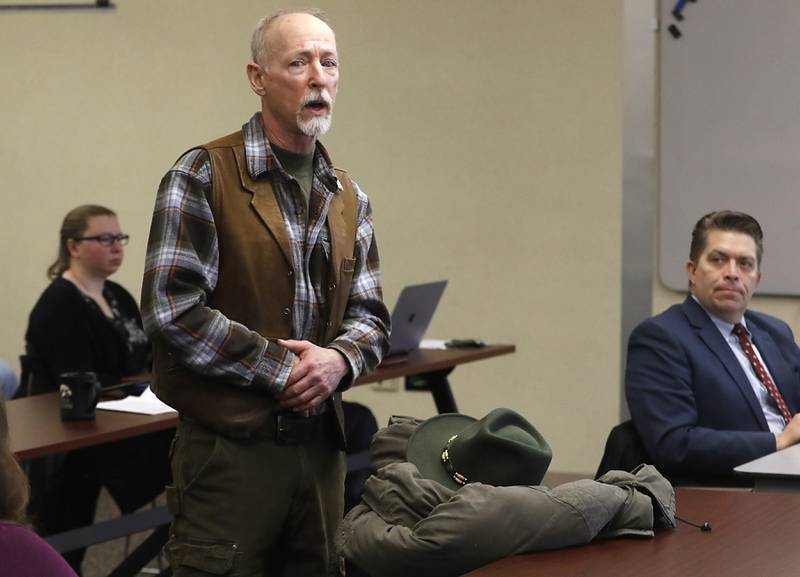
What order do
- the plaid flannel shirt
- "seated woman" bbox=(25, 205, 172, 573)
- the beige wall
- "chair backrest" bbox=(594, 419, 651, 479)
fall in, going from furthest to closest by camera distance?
1. the beige wall
2. "seated woman" bbox=(25, 205, 172, 573)
3. "chair backrest" bbox=(594, 419, 651, 479)
4. the plaid flannel shirt

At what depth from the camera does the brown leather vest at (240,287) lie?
2344 mm

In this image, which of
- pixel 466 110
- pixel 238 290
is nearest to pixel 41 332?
pixel 238 290

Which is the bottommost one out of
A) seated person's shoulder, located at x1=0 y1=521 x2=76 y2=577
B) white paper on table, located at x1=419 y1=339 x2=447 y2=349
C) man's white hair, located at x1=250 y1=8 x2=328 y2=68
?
white paper on table, located at x1=419 y1=339 x2=447 y2=349

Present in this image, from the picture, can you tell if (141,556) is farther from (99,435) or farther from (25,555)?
(25,555)

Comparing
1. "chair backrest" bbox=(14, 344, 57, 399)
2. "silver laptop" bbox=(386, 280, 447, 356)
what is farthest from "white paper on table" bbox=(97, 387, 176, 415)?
"silver laptop" bbox=(386, 280, 447, 356)

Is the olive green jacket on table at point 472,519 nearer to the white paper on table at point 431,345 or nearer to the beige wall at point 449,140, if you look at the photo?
the white paper on table at point 431,345

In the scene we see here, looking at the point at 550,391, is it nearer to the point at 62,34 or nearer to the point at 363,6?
the point at 363,6

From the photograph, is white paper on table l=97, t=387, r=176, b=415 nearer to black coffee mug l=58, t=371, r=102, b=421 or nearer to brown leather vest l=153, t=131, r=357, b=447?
black coffee mug l=58, t=371, r=102, b=421

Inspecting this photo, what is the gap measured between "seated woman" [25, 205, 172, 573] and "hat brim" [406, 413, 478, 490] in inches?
82.1

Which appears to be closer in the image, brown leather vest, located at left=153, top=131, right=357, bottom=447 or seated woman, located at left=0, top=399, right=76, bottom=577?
seated woman, located at left=0, top=399, right=76, bottom=577

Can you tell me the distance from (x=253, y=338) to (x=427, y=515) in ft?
1.74

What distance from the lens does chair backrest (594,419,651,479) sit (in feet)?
10.4

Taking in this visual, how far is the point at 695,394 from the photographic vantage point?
3402 millimetres

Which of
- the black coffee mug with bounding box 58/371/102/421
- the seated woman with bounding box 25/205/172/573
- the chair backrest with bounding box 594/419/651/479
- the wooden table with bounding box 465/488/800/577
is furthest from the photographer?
the seated woman with bounding box 25/205/172/573
